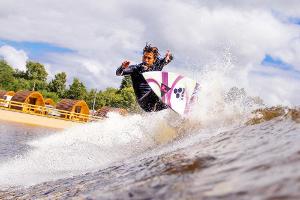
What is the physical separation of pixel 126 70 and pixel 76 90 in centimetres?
6440

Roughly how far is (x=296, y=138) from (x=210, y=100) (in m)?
9.62

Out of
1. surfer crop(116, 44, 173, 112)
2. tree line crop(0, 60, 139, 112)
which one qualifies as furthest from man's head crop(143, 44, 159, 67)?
tree line crop(0, 60, 139, 112)

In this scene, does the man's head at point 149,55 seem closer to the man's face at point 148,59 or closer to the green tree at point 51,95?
the man's face at point 148,59

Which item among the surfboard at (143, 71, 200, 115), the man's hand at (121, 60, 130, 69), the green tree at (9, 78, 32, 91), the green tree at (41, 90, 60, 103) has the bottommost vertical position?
the surfboard at (143, 71, 200, 115)

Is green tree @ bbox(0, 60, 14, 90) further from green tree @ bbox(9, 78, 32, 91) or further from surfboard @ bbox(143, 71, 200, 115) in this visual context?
surfboard @ bbox(143, 71, 200, 115)

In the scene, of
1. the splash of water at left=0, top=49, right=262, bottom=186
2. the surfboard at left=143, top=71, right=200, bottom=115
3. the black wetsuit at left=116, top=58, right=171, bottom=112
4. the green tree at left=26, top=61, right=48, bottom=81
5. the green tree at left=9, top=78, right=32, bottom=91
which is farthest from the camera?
the green tree at left=26, top=61, right=48, bottom=81

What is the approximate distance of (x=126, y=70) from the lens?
13.7 metres

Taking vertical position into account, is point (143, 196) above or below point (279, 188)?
below

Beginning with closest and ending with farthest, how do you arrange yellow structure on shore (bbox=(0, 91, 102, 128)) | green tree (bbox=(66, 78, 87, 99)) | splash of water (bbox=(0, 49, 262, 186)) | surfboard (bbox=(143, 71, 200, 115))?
splash of water (bbox=(0, 49, 262, 186)), surfboard (bbox=(143, 71, 200, 115)), yellow structure on shore (bbox=(0, 91, 102, 128)), green tree (bbox=(66, 78, 87, 99))

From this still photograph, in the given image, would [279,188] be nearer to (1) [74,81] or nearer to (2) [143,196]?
(2) [143,196]

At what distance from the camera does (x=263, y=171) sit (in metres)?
2.52

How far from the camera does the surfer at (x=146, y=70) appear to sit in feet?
45.6

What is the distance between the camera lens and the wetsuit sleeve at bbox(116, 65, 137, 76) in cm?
1362

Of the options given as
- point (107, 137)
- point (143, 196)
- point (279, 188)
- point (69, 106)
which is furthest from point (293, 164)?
point (69, 106)
